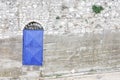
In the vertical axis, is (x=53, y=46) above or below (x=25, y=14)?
below

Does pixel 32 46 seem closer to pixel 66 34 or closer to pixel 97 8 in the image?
pixel 66 34

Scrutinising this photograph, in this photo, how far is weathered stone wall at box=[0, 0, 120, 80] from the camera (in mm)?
13047

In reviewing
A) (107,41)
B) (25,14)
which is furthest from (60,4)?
(107,41)

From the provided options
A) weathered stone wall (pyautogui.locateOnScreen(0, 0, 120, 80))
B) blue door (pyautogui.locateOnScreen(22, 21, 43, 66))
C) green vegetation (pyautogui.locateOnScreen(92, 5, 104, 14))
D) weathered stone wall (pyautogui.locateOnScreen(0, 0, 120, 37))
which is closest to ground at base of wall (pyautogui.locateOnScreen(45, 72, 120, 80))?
weathered stone wall (pyautogui.locateOnScreen(0, 0, 120, 80))

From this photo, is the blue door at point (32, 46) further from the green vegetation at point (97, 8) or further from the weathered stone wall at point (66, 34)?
the green vegetation at point (97, 8)

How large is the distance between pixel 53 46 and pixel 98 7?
Result: 2.53 m

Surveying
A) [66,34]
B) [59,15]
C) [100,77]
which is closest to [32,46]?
[66,34]

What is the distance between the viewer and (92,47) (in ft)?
45.5

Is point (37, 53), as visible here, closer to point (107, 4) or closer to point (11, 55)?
point (11, 55)

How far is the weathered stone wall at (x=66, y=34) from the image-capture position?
13047 mm

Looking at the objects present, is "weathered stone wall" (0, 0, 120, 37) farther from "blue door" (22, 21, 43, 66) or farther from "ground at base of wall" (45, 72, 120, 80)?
"ground at base of wall" (45, 72, 120, 80)

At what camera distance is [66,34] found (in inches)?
535

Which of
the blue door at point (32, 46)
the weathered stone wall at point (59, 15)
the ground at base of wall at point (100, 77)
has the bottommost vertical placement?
the ground at base of wall at point (100, 77)

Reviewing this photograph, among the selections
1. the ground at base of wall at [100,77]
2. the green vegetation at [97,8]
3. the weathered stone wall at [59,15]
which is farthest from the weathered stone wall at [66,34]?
the ground at base of wall at [100,77]
